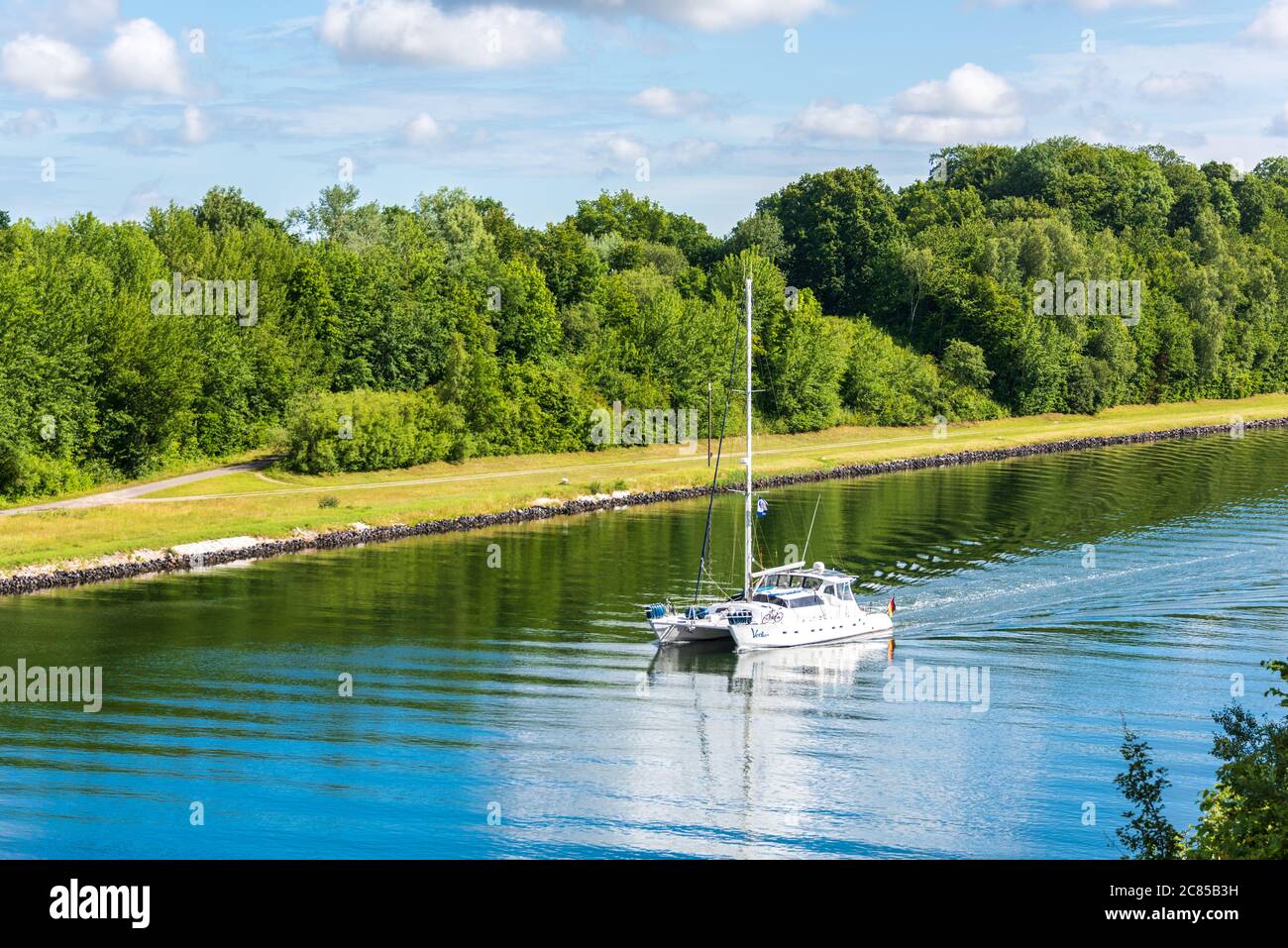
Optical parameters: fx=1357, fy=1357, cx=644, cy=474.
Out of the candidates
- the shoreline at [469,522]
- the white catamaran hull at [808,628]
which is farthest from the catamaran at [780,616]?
the shoreline at [469,522]

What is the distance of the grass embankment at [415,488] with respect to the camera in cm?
7450

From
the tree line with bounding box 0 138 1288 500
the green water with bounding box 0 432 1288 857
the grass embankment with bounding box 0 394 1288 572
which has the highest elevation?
the tree line with bounding box 0 138 1288 500

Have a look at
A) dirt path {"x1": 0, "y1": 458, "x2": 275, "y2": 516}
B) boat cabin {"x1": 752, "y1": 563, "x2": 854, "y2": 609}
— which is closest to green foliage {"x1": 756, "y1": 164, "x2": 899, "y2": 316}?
dirt path {"x1": 0, "y1": 458, "x2": 275, "y2": 516}

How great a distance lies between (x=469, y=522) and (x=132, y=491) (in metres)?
21.8

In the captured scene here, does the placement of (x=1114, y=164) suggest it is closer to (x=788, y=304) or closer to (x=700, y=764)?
(x=788, y=304)

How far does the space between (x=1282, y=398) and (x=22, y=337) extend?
15483 centimetres

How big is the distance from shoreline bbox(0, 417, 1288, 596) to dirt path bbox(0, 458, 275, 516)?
12.1m

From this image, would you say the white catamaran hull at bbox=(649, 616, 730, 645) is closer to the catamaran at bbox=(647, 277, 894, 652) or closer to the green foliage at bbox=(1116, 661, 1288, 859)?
the catamaran at bbox=(647, 277, 894, 652)

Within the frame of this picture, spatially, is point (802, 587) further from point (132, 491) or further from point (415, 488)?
point (132, 491)

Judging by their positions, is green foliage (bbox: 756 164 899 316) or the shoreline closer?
the shoreline

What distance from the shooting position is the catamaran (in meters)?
55.2

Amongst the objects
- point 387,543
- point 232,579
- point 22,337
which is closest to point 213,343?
point 22,337

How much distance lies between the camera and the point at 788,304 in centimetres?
14250

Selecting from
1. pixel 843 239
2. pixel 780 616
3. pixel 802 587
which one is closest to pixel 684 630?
pixel 780 616
